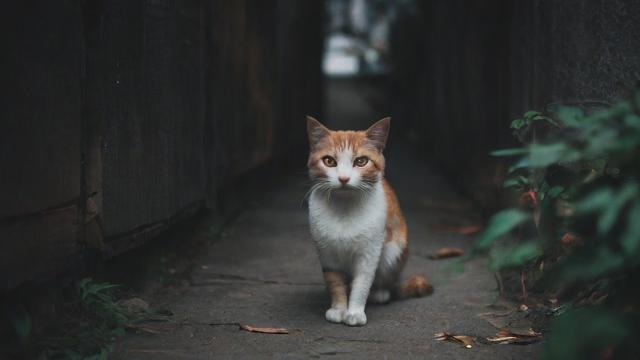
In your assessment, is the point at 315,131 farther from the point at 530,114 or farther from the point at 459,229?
the point at 459,229

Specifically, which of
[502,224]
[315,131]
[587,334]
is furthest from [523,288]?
[587,334]

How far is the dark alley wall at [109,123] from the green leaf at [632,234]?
6.85 feet

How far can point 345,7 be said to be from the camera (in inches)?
1588

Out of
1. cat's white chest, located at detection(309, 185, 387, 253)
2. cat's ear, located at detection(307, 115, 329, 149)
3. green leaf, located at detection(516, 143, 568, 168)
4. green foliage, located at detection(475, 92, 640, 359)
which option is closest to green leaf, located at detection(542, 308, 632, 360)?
green foliage, located at detection(475, 92, 640, 359)

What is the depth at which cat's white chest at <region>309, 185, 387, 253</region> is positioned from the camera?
3.91 meters

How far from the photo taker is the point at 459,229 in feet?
21.6

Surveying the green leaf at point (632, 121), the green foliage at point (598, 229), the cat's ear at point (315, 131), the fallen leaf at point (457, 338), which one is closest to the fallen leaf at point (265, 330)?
the fallen leaf at point (457, 338)

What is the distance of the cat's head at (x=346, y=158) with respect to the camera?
12.6 ft

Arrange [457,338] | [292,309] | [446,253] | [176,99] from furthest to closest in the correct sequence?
[446,253] → [176,99] → [292,309] → [457,338]

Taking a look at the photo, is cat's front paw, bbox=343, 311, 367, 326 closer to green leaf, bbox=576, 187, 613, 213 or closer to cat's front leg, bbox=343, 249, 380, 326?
cat's front leg, bbox=343, 249, 380, 326

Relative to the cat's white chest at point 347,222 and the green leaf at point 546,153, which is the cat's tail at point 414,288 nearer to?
the cat's white chest at point 347,222

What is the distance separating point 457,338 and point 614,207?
5.85 feet

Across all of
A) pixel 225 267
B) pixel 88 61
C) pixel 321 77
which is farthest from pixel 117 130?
pixel 321 77

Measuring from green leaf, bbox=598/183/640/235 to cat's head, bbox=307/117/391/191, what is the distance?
1.87 metres
